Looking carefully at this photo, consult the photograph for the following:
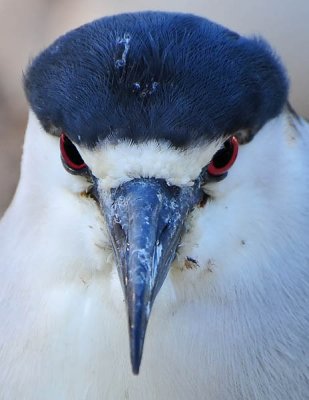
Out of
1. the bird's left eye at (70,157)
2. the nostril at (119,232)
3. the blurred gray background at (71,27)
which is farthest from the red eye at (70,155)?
the blurred gray background at (71,27)

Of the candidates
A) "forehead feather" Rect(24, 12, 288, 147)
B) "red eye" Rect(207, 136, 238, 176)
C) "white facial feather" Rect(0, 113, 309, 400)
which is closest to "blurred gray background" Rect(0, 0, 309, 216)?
"white facial feather" Rect(0, 113, 309, 400)

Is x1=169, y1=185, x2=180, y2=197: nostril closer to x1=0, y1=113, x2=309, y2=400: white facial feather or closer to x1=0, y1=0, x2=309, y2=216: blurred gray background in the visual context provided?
x1=0, y1=113, x2=309, y2=400: white facial feather

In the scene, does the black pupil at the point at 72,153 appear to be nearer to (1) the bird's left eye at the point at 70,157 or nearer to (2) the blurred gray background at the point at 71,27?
(1) the bird's left eye at the point at 70,157

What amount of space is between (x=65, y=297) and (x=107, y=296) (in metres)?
0.10

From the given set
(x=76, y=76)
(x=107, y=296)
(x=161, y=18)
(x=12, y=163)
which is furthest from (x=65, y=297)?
(x=12, y=163)

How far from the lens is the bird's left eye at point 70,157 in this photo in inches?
59.7

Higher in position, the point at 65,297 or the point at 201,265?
the point at 201,265

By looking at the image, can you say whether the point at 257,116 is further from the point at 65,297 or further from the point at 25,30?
the point at 25,30

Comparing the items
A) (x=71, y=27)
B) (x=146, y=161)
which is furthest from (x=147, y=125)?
(x=71, y=27)

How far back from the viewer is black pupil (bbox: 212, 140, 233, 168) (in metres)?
1.50

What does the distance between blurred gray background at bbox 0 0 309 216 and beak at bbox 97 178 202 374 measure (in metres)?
2.16

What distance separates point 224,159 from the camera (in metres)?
1.51

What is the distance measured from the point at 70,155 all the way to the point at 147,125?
6.8 inches

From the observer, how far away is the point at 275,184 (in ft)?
5.32
